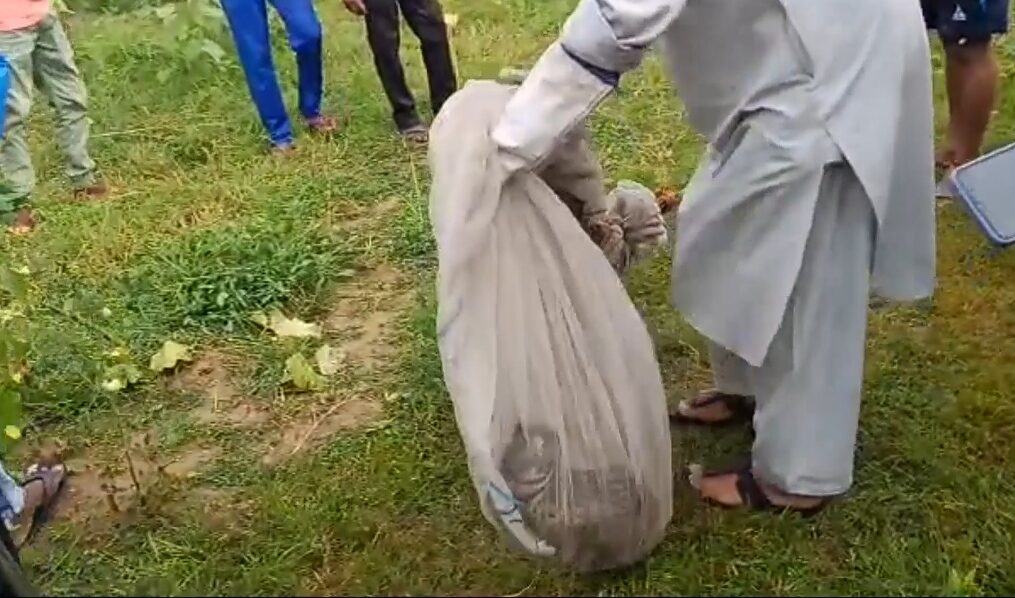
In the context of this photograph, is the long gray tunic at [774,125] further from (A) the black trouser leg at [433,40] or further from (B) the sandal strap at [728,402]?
(A) the black trouser leg at [433,40]

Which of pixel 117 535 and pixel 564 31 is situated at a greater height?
pixel 564 31

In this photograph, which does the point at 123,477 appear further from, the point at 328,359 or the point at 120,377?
the point at 328,359

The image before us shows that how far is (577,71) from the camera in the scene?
211 cm

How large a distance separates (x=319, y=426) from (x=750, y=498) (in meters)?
1.12

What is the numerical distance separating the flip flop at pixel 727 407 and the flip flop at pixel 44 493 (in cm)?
145

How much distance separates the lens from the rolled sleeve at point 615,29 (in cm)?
206

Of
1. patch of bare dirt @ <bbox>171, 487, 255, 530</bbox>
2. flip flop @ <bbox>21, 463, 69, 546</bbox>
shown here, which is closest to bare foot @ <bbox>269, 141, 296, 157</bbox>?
flip flop @ <bbox>21, 463, 69, 546</bbox>

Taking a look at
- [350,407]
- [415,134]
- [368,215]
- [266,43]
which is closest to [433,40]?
[415,134]

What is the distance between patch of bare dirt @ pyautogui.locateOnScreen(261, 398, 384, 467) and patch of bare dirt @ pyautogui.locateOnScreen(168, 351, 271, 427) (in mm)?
118

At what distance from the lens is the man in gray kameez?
2125mm

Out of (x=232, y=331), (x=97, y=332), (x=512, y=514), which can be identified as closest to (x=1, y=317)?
(x=97, y=332)

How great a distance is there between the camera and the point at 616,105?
199 inches

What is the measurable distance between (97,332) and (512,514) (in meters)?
1.96

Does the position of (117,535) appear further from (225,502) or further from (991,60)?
(991,60)
